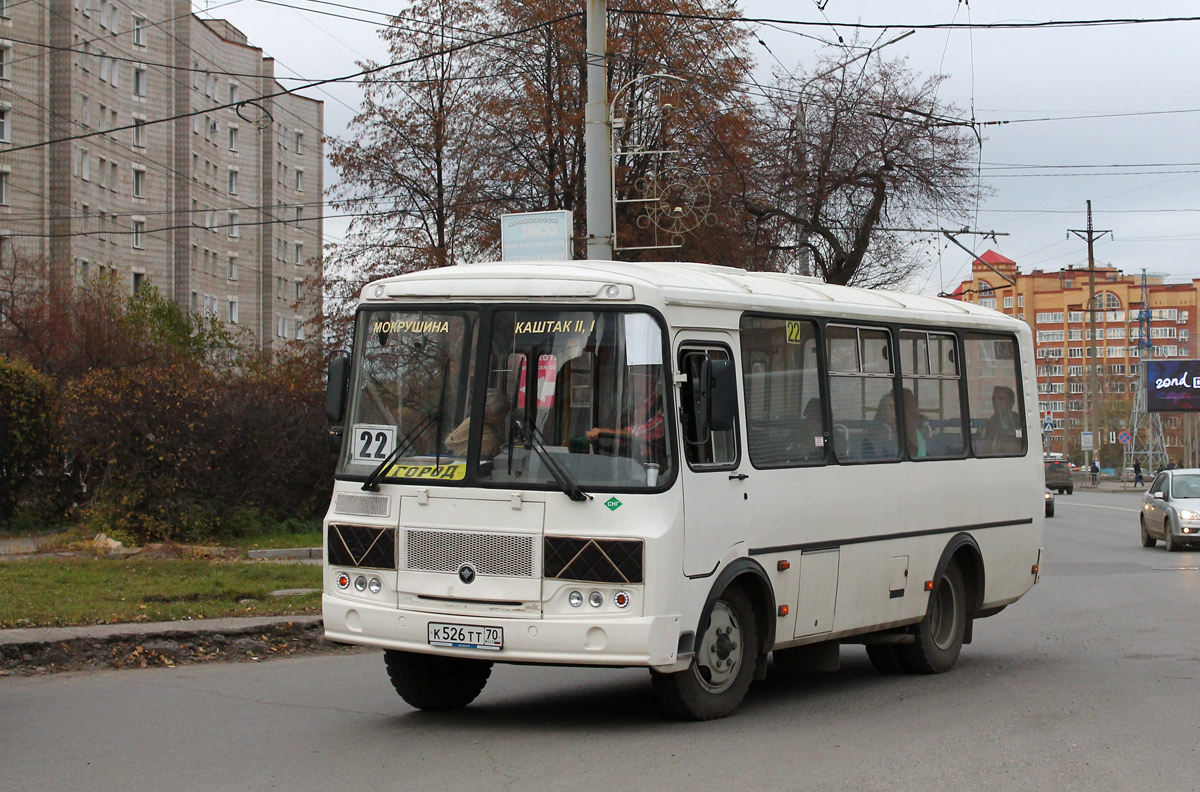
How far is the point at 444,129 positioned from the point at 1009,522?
21444 millimetres

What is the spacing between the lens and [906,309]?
36.3 feet

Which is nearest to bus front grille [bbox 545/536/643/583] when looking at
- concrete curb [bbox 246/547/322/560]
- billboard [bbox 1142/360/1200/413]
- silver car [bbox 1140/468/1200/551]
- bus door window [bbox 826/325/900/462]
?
bus door window [bbox 826/325/900/462]

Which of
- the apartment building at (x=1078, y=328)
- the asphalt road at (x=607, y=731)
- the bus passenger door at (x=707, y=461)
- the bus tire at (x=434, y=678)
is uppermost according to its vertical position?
the apartment building at (x=1078, y=328)

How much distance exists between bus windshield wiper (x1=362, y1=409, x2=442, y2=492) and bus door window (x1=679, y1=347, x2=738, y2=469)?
1446 millimetres

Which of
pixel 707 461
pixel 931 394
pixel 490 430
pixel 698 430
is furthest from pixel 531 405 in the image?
pixel 931 394

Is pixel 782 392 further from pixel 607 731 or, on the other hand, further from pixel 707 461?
pixel 607 731

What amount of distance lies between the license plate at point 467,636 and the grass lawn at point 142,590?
534 centimetres

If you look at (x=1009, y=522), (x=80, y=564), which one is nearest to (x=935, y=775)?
(x=1009, y=522)

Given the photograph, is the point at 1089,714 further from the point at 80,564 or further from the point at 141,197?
the point at 141,197

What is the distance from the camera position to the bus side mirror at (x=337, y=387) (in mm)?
8734

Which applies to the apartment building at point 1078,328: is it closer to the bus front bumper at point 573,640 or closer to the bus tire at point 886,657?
the bus tire at point 886,657

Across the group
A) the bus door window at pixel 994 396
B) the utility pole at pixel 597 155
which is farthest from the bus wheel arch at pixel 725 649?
the utility pole at pixel 597 155

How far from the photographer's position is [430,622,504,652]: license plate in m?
8.04

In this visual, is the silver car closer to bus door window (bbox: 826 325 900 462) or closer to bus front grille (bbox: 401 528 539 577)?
bus door window (bbox: 826 325 900 462)
